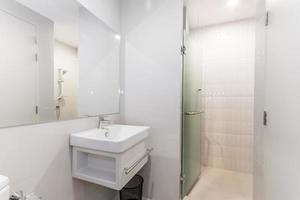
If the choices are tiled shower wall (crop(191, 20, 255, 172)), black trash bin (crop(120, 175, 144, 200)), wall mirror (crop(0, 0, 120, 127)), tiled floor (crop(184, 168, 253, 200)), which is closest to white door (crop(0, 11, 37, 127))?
wall mirror (crop(0, 0, 120, 127))

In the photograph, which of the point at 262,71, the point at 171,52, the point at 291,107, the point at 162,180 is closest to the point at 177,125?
the point at 162,180

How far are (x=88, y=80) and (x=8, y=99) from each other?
73cm

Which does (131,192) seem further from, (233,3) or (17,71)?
(233,3)

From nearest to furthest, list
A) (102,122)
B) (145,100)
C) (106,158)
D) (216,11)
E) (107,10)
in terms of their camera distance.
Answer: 1. (106,158)
2. (102,122)
3. (107,10)
4. (145,100)
5. (216,11)

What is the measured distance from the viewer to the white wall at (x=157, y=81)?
1.85 m

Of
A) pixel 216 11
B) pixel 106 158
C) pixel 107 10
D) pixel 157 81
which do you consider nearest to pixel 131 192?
pixel 106 158

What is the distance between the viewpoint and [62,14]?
4.36 feet

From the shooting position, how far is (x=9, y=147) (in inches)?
37.4

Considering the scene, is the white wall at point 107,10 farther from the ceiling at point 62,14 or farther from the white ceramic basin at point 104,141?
the white ceramic basin at point 104,141

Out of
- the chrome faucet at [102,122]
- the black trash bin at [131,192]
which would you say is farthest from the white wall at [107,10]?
the black trash bin at [131,192]

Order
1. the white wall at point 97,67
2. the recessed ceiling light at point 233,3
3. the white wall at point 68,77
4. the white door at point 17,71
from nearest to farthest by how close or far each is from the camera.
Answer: the white door at point 17,71 < the white wall at point 68,77 < the white wall at point 97,67 < the recessed ceiling light at point 233,3

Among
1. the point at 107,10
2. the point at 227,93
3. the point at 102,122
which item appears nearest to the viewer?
the point at 102,122

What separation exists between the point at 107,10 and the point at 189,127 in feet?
5.38

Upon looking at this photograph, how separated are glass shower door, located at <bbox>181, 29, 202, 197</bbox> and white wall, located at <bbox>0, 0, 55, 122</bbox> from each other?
1.27 meters
